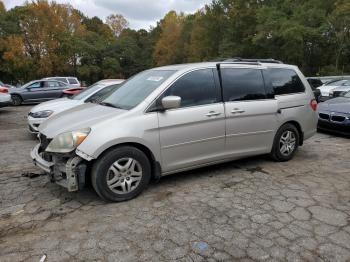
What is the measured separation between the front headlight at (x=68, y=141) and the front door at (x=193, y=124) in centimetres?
97

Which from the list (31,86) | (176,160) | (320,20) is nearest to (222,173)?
(176,160)

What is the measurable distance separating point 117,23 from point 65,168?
6639 cm

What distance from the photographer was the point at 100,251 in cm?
300

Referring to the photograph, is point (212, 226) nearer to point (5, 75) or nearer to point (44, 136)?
point (44, 136)

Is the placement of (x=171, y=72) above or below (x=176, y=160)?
above

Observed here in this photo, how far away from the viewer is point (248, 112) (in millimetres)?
4957

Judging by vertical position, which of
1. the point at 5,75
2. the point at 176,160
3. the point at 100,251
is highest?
the point at 5,75

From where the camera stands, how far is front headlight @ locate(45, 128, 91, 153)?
12.5 ft

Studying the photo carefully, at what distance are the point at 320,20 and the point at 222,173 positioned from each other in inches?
1071

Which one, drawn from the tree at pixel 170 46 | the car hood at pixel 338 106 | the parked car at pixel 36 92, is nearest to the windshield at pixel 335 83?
the car hood at pixel 338 106

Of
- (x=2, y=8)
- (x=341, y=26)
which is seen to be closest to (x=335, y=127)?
(x=341, y=26)

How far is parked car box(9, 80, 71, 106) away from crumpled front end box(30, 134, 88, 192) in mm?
13233

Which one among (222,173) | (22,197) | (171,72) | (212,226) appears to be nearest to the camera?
(212,226)

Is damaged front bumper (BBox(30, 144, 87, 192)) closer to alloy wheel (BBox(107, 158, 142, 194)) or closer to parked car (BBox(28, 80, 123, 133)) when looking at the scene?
alloy wheel (BBox(107, 158, 142, 194))
